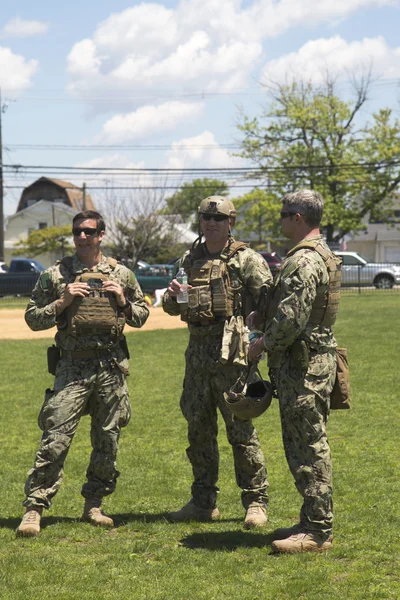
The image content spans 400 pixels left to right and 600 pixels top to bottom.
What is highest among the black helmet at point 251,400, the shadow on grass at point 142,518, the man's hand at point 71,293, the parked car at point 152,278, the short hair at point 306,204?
the short hair at point 306,204

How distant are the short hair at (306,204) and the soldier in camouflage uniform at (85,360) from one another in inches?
58.9

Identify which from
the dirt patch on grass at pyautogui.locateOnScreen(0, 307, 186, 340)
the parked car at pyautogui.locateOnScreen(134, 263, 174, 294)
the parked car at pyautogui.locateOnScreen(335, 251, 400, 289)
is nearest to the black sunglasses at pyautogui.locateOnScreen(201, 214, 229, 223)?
the dirt patch on grass at pyautogui.locateOnScreen(0, 307, 186, 340)

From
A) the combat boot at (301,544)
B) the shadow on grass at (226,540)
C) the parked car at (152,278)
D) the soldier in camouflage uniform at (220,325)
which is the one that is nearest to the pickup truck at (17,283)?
the parked car at (152,278)

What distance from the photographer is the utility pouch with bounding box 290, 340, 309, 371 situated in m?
5.23

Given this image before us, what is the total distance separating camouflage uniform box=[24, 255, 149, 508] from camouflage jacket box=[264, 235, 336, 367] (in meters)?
1.41

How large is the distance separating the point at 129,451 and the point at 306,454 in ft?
13.3

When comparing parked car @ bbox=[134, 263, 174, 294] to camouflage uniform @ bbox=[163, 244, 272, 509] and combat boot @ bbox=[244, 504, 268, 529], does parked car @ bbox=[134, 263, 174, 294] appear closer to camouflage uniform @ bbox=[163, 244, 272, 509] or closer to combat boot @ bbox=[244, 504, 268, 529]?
camouflage uniform @ bbox=[163, 244, 272, 509]

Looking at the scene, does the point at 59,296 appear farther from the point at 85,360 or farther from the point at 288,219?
the point at 288,219

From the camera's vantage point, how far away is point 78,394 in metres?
6.16

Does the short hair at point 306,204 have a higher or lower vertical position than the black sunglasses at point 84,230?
higher

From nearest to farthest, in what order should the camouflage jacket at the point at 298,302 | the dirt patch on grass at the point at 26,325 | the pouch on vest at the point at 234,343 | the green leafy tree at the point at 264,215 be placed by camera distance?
the camouflage jacket at the point at 298,302 → the pouch on vest at the point at 234,343 → the dirt patch on grass at the point at 26,325 → the green leafy tree at the point at 264,215

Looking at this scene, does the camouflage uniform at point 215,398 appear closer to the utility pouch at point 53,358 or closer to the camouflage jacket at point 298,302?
the camouflage jacket at point 298,302

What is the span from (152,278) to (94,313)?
3380cm

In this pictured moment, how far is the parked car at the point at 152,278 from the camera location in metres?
39.2
